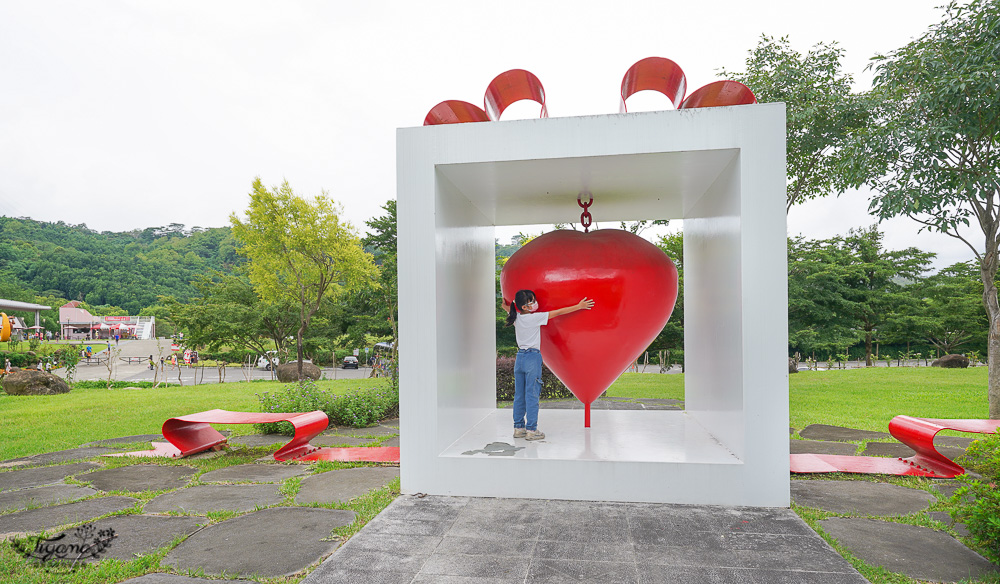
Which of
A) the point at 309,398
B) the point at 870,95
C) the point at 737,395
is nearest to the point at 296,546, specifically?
the point at 737,395

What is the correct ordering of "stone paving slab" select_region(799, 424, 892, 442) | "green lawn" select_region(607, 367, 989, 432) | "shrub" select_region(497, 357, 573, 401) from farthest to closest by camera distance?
"shrub" select_region(497, 357, 573, 401) < "green lawn" select_region(607, 367, 989, 432) < "stone paving slab" select_region(799, 424, 892, 442)

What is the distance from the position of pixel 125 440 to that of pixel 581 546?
6703mm

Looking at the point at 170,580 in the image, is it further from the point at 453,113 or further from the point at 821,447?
the point at 821,447

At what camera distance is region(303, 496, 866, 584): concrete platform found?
119 inches

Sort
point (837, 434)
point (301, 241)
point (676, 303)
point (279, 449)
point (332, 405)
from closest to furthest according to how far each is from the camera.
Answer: point (279, 449) → point (837, 434) → point (332, 405) → point (676, 303) → point (301, 241)

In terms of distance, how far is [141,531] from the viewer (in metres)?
3.81

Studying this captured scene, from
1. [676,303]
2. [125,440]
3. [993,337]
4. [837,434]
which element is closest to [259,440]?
[125,440]

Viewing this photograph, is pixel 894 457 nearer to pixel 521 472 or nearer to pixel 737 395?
pixel 737 395

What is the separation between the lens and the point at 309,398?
8180mm

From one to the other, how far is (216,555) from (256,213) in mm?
13346

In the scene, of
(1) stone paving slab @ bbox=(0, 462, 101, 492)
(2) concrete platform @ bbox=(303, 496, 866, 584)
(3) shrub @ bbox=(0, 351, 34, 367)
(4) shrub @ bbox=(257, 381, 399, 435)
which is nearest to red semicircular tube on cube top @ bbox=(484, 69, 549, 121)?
(2) concrete platform @ bbox=(303, 496, 866, 584)

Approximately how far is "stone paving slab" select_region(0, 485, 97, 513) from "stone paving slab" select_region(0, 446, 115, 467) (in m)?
1.39

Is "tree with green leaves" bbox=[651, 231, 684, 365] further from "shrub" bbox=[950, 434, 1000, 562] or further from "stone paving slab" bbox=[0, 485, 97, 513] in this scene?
"stone paving slab" bbox=[0, 485, 97, 513]

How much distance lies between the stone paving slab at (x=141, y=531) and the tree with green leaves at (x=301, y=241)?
11.9 metres
